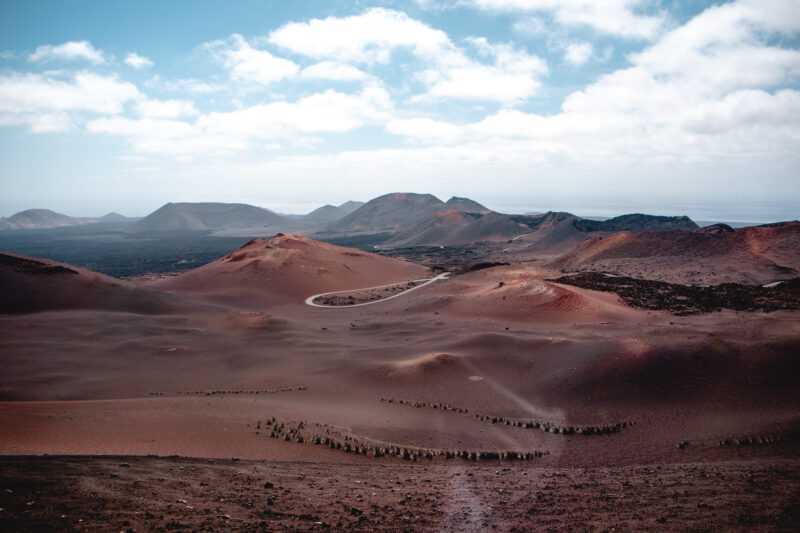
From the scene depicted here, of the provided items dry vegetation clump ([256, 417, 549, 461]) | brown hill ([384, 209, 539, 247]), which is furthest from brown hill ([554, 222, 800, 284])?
brown hill ([384, 209, 539, 247])

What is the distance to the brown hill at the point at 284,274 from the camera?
54438 millimetres

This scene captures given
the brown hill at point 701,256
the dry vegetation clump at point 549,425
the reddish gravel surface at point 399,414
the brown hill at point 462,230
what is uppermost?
the brown hill at point 462,230

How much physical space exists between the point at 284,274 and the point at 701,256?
48.5 meters

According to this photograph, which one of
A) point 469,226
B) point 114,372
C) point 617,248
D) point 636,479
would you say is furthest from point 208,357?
point 469,226

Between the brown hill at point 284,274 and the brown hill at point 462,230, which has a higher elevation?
the brown hill at point 462,230

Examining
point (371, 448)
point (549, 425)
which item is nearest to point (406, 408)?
point (371, 448)

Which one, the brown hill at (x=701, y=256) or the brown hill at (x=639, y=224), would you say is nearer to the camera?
the brown hill at (x=701, y=256)

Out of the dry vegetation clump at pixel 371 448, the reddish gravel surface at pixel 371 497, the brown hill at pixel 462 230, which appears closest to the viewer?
the reddish gravel surface at pixel 371 497

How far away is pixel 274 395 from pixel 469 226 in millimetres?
122489

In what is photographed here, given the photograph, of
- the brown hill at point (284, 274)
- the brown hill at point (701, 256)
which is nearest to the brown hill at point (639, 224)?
the brown hill at point (701, 256)

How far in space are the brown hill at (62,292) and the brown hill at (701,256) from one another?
1882 inches

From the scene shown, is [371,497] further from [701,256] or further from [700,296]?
[701,256]

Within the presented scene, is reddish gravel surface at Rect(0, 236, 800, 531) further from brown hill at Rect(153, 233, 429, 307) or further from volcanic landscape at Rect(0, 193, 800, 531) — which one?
brown hill at Rect(153, 233, 429, 307)

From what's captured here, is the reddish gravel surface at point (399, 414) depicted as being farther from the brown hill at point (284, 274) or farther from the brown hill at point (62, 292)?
the brown hill at point (284, 274)
